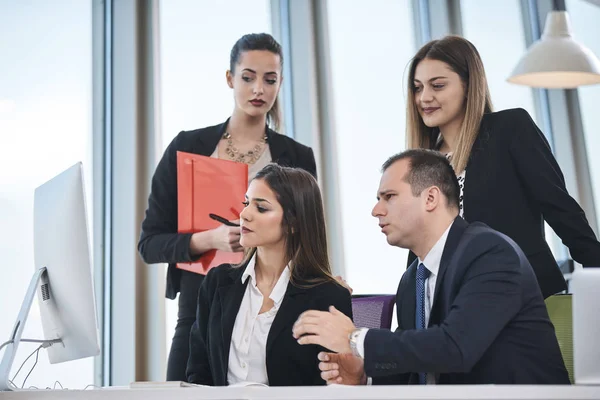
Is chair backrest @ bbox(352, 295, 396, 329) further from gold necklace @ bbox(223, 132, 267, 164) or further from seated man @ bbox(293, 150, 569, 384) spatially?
gold necklace @ bbox(223, 132, 267, 164)

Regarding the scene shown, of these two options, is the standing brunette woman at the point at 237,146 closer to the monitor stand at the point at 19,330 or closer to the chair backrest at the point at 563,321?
the monitor stand at the point at 19,330

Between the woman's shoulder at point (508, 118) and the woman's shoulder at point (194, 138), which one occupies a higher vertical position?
the woman's shoulder at point (194, 138)

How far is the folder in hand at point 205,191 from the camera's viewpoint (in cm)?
275

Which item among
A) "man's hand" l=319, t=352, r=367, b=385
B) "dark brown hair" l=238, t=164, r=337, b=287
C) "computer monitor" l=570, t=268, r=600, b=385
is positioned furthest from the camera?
"dark brown hair" l=238, t=164, r=337, b=287

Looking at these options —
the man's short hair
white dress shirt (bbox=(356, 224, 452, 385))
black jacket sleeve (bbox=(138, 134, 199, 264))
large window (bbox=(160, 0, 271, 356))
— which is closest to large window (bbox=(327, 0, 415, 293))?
large window (bbox=(160, 0, 271, 356))

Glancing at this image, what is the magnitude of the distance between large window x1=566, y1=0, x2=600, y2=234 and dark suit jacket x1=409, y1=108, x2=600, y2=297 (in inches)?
185

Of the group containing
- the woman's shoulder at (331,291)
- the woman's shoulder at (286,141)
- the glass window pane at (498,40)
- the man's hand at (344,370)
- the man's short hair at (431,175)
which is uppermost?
the glass window pane at (498,40)

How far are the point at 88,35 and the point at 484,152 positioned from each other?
2553mm

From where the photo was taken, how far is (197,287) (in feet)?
8.98

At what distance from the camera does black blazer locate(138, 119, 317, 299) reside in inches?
108

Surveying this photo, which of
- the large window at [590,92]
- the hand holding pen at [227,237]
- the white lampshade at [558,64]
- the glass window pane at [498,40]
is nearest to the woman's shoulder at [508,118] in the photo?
the hand holding pen at [227,237]

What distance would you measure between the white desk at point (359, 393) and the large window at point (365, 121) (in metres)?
3.47

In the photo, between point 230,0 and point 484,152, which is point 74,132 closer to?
point 230,0

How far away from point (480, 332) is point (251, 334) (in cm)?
79
